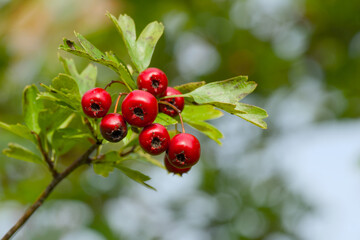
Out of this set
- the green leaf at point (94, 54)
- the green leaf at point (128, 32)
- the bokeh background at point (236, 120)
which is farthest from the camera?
the bokeh background at point (236, 120)

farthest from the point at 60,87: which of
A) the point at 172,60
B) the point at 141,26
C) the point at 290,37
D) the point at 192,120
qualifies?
the point at 290,37

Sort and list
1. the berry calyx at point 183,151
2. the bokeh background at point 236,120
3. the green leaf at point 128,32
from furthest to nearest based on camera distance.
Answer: the bokeh background at point 236,120, the green leaf at point 128,32, the berry calyx at point 183,151

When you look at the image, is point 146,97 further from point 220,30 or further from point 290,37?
point 290,37

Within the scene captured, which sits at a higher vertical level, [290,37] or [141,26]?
[290,37]

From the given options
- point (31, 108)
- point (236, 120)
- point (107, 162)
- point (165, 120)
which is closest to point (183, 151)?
point (165, 120)

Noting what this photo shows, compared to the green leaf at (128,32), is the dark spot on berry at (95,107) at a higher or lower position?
lower

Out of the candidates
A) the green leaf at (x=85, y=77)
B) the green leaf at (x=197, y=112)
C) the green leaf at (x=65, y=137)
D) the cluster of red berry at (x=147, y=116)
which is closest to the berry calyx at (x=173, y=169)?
the cluster of red berry at (x=147, y=116)

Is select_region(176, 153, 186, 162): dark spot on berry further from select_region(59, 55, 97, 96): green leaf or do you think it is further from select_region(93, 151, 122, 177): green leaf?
select_region(59, 55, 97, 96): green leaf

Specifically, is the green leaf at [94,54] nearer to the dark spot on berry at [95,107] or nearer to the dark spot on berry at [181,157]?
the dark spot on berry at [95,107]

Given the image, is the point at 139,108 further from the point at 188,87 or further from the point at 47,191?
the point at 47,191
